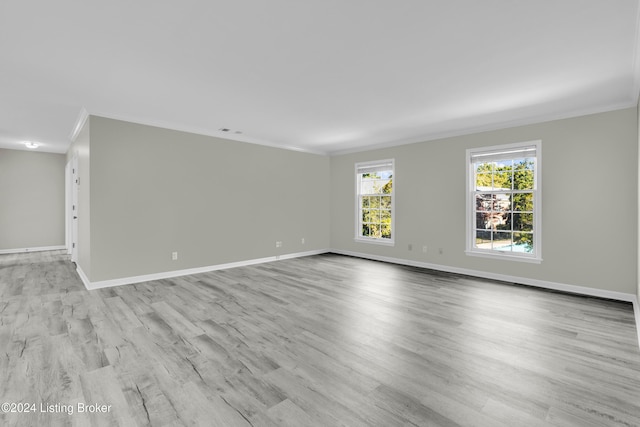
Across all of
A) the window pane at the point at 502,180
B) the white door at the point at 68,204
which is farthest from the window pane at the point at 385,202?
the white door at the point at 68,204

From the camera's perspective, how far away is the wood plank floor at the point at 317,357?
176 cm

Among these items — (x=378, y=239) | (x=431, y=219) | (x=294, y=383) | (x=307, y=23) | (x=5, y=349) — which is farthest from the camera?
(x=378, y=239)

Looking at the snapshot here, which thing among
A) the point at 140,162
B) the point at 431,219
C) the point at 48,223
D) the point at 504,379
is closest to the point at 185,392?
the point at 504,379

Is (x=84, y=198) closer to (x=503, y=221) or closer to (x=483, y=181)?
(x=483, y=181)

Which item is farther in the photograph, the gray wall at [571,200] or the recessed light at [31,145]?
the recessed light at [31,145]

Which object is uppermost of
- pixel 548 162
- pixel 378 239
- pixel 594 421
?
pixel 548 162

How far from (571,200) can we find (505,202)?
819mm

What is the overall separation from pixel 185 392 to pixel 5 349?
1.77m

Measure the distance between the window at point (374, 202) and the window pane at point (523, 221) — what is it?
2.22m

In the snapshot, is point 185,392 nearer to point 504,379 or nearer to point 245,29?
point 504,379

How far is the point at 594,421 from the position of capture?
1691 mm

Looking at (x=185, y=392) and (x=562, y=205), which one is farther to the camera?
(x=562, y=205)

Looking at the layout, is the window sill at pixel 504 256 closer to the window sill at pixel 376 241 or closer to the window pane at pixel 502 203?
the window pane at pixel 502 203

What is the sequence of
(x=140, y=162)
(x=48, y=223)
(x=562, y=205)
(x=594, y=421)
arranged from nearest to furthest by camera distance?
(x=594, y=421), (x=562, y=205), (x=140, y=162), (x=48, y=223)
